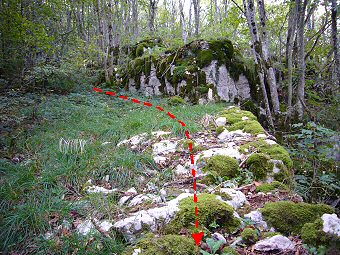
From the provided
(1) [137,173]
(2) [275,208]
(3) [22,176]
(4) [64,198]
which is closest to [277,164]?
(2) [275,208]

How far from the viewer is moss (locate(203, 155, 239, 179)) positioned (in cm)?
315

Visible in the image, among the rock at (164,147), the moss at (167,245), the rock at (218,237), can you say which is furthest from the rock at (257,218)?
the rock at (164,147)

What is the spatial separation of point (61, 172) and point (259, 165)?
2.49 m

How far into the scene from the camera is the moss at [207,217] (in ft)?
7.02

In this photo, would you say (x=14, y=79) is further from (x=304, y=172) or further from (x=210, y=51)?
(x=304, y=172)

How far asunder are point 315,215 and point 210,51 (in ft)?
24.3

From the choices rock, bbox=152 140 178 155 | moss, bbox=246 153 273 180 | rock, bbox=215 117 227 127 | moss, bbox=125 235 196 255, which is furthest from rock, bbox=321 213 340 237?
rock, bbox=215 117 227 127

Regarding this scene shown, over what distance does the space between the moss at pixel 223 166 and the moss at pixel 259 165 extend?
0.59 ft

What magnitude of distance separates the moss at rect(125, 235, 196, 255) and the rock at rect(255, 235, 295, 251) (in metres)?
0.50

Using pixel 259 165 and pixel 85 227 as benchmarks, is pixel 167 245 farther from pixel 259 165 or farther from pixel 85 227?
pixel 259 165

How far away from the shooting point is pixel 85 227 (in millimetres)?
2266

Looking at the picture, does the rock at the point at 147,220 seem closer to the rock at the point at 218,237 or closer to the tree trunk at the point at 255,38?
the rock at the point at 218,237

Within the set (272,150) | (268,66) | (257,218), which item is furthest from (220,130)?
(268,66)

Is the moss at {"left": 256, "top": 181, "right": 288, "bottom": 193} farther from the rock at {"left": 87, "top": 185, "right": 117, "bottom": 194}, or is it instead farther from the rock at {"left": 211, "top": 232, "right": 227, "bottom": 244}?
the rock at {"left": 87, "top": 185, "right": 117, "bottom": 194}
